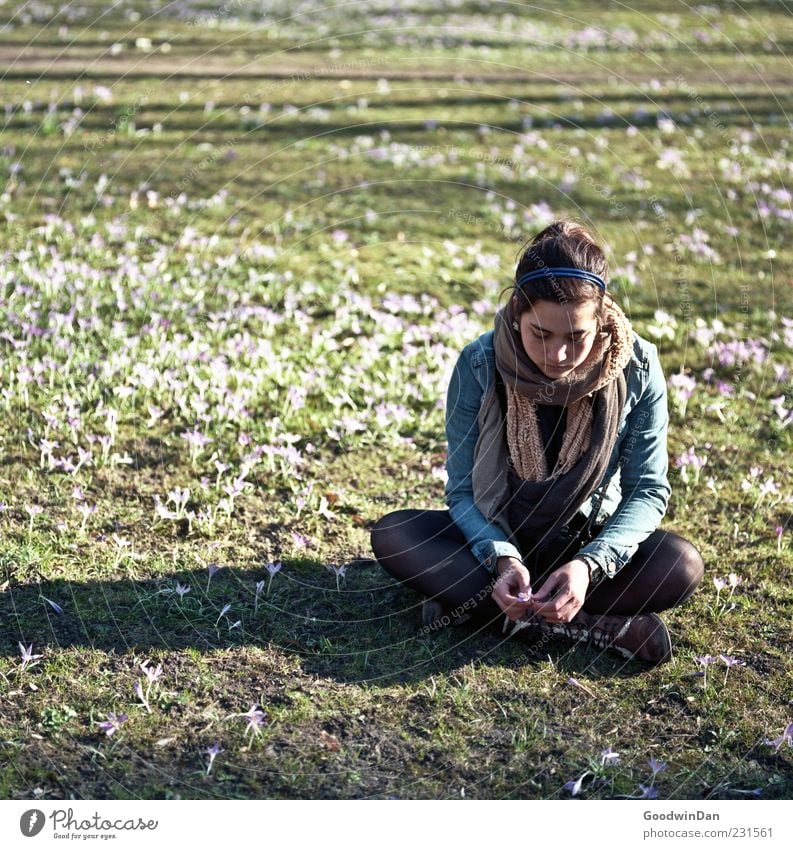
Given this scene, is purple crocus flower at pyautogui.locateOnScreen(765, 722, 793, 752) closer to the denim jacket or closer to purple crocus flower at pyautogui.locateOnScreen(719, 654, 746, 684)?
purple crocus flower at pyautogui.locateOnScreen(719, 654, 746, 684)

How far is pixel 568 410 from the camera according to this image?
4.64 m

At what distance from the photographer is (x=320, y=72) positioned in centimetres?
1282

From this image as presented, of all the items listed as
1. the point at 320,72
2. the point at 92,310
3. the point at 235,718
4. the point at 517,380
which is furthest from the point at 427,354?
the point at 320,72

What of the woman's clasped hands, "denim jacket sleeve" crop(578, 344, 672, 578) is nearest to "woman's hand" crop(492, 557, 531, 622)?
the woman's clasped hands

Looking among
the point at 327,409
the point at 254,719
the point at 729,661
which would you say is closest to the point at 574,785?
the point at 729,661

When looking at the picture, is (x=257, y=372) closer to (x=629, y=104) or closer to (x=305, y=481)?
(x=305, y=481)

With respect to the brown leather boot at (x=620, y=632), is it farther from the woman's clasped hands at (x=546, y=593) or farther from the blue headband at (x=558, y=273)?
the blue headband at (x=558, y=273)

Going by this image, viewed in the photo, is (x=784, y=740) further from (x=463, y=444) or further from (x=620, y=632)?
(x=463, y=444)

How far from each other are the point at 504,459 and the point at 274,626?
3.98ft
